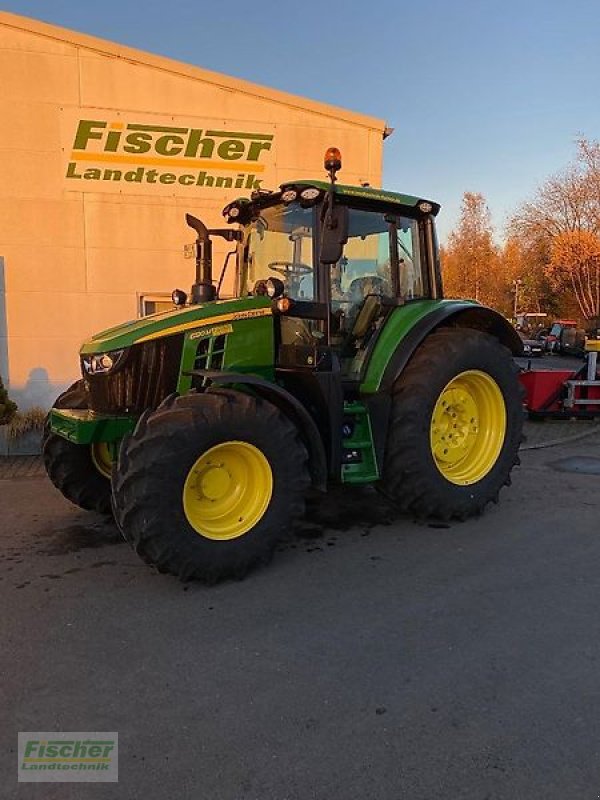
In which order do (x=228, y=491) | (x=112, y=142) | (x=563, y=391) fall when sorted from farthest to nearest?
(x=563, y=391) → (x=112, y=142) → (x=228, y=491)

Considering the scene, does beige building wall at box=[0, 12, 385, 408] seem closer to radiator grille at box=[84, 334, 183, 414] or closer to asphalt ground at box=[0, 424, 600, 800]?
asphalt ground at box=[0, 424, 600, 800]

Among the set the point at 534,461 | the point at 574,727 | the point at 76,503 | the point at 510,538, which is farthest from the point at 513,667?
the point at 534,461

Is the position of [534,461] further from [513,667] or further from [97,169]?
[97,169]

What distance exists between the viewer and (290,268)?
4996mm

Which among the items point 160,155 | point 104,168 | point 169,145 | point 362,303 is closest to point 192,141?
point 169,145

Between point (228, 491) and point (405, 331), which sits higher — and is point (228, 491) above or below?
below

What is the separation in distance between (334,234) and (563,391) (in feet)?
19.2

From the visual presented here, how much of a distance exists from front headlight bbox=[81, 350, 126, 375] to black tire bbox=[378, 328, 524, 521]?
2.02 meters

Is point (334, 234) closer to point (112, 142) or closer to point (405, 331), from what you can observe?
point (405, 331)

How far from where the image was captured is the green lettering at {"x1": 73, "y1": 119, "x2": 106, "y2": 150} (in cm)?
781

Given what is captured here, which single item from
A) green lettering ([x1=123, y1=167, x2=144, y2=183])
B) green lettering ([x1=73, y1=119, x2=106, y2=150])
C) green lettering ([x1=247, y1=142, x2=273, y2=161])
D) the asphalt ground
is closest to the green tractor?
the asphalt ground

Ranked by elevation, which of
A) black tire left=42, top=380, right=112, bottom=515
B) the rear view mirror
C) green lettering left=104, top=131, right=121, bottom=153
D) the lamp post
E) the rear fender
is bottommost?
black tire left=42, top=380, right=112, bottom=515

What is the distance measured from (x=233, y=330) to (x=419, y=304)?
167 centimetres

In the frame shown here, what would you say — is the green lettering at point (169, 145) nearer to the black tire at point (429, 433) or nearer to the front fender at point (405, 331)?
the front fender at point (405, 331)
